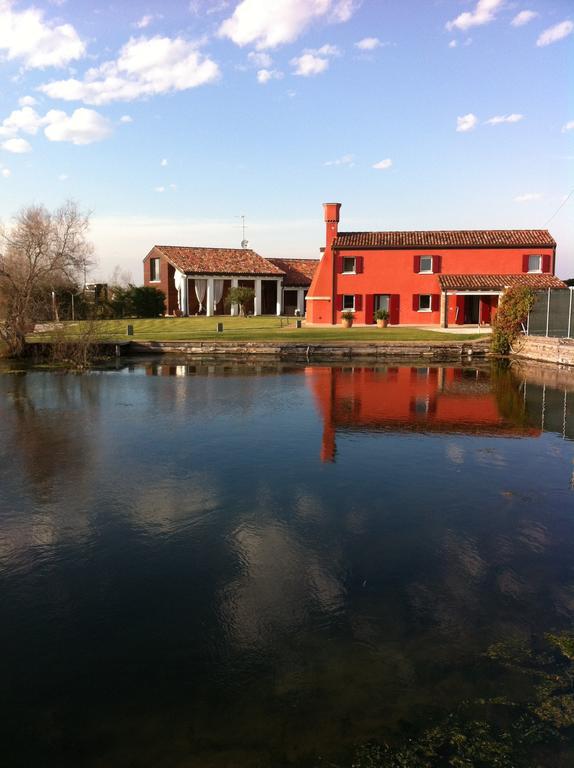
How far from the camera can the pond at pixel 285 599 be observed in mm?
4285

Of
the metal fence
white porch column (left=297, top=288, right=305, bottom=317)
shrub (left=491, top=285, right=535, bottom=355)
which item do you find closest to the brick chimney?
white porch column (left=297, top=288, right=305, bottom=317)

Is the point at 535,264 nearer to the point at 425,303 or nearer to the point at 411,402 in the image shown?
the point at 425,303

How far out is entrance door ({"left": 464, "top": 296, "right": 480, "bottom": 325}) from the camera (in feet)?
124

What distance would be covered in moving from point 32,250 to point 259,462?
20144mm

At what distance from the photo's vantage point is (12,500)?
867 centimetres

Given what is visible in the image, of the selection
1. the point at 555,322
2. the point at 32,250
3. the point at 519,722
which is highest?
the point at 32,250

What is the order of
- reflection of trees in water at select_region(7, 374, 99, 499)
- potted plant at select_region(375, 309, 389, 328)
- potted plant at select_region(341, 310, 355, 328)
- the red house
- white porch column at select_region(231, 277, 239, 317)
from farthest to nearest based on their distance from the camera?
white porch column at select_region(231, 277, 239, 317)
the red house
potted plant at select_region(341, 310, 355, 328)
potted plant at select_region(375, 309, 389, 328)
reflection of trees in water at select_region(7, 374, 99, 499)

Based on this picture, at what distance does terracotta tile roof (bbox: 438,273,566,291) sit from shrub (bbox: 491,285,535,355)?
7698mm

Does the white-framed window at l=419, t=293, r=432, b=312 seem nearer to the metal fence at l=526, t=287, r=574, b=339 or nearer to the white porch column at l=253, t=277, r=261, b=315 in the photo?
the metal fence at l=526, t=287, r=574, b=339

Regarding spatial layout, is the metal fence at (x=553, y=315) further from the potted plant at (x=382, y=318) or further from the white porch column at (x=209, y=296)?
the white porch column at (x=209, y=296)

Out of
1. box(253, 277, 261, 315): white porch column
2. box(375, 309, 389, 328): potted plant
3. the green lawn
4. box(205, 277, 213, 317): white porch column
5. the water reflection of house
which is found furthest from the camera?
box(253, 277, 261, 315): white porch column

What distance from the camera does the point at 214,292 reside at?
159ft

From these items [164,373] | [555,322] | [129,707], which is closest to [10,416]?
[164,373]

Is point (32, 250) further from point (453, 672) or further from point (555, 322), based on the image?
point (453, 672)
